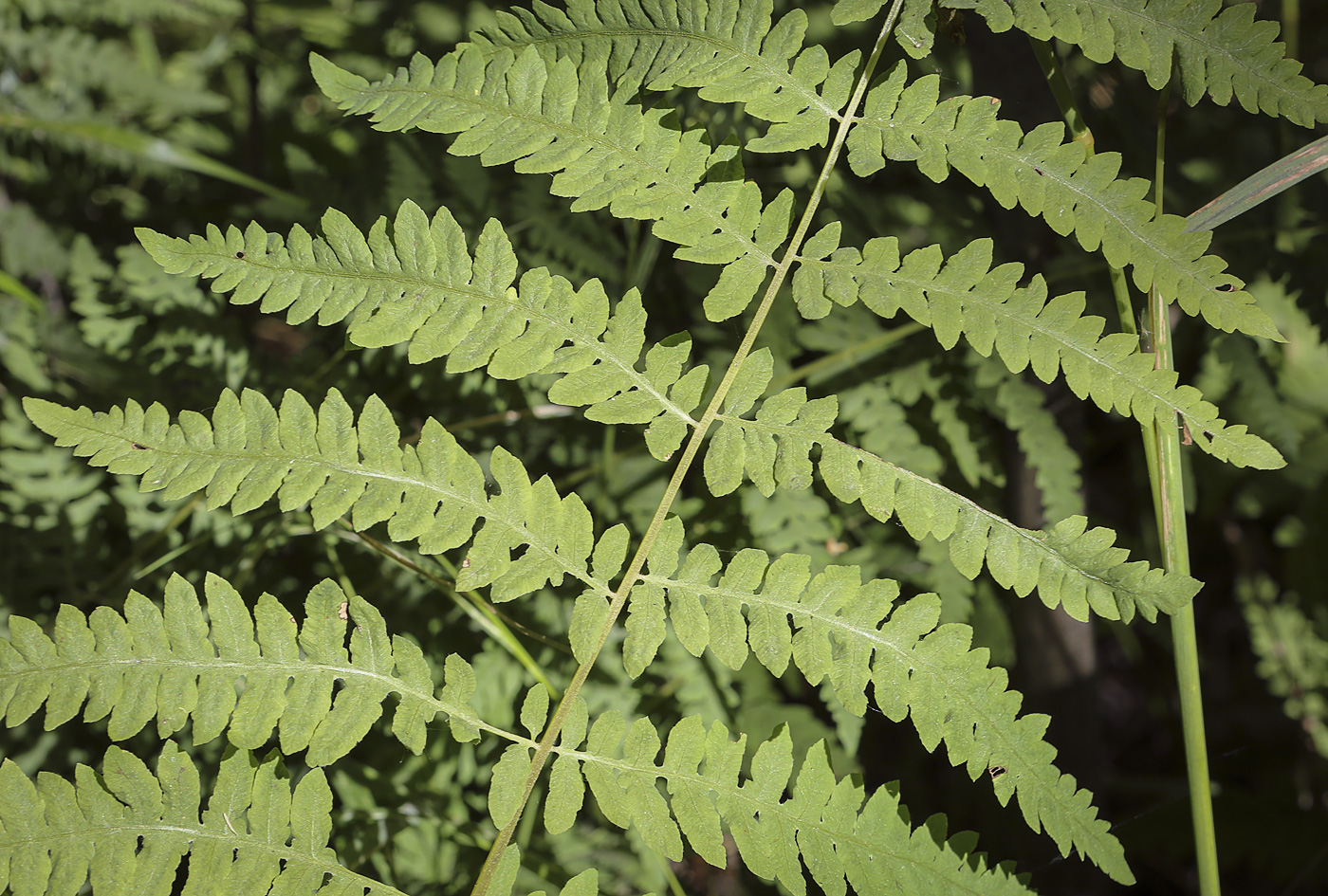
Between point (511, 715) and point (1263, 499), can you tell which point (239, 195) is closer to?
point (511, 715)

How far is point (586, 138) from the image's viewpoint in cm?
116

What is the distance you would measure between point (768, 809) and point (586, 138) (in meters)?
0.90

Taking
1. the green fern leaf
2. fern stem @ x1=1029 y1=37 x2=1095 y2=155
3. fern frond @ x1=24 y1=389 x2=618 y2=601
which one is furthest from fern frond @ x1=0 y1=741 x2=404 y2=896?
fern stem @ x1=1029 y1=37 x2=1095 y2=155

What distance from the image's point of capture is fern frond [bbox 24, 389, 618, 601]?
1.05 meters

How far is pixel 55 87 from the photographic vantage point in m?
2.64

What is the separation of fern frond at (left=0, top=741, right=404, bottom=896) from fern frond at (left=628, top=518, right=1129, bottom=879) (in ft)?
1.56

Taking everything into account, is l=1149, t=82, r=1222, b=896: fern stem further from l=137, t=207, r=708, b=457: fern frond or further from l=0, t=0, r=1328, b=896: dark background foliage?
l=137, t=207, r=708, b=457: fern frond

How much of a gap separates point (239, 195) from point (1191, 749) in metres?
2.77

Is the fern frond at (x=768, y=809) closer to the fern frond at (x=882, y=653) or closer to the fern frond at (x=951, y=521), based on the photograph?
the fern frond at (x=882, y=653)

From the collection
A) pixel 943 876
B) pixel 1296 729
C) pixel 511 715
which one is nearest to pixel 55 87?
pixel 511 715

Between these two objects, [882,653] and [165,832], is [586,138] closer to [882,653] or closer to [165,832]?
[882,653]

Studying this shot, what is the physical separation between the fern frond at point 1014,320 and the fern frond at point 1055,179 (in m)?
0.08

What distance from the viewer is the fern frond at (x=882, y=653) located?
1.02 m

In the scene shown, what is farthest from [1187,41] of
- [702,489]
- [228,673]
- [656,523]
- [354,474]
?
[228,673]
